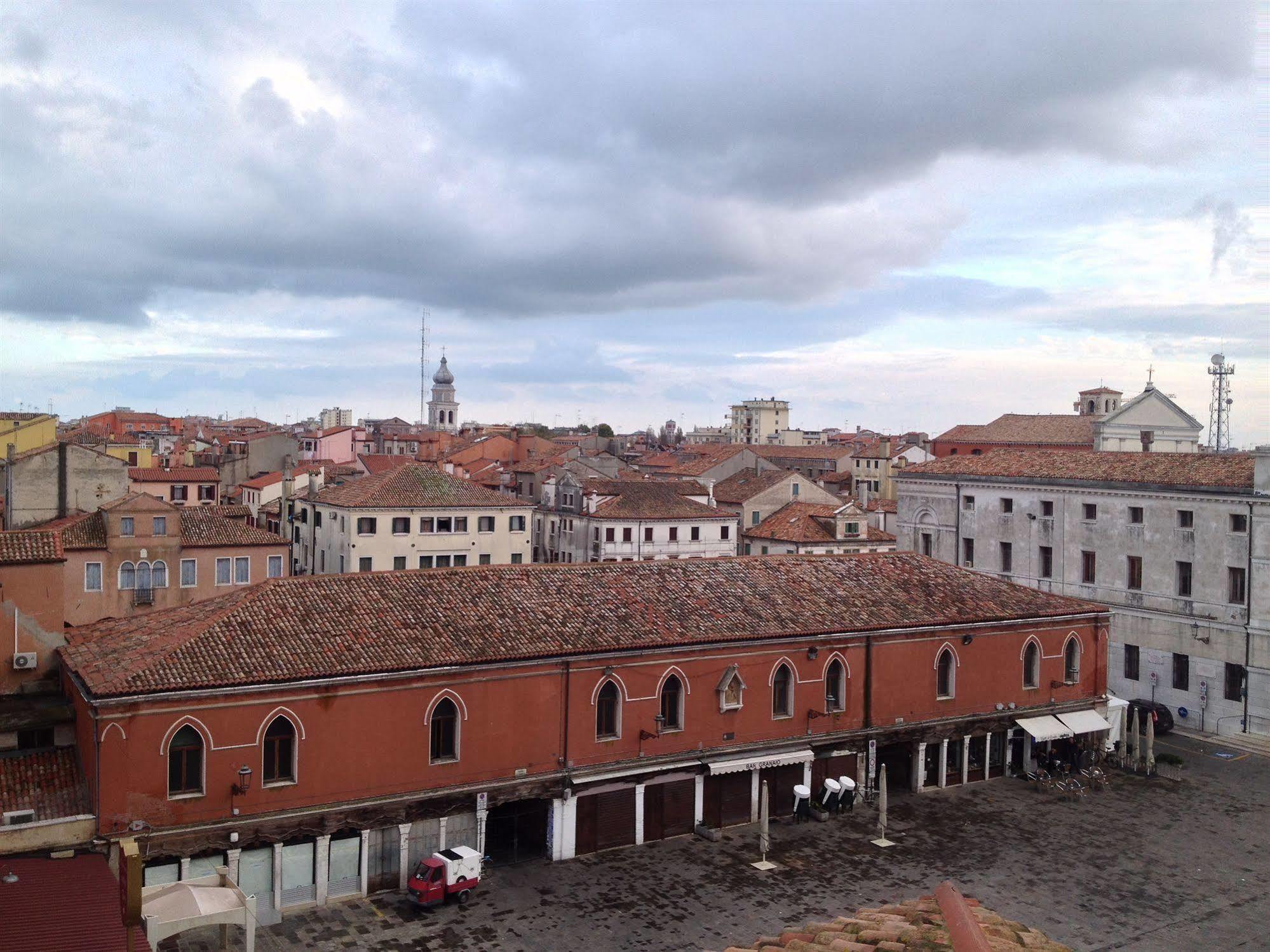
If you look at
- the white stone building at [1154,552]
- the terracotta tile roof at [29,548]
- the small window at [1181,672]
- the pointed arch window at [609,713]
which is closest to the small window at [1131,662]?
the white stone building at [1154,552]

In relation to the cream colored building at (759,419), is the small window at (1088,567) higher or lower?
lower

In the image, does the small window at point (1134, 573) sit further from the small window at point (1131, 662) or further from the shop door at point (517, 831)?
the shop door at point (517, 831)

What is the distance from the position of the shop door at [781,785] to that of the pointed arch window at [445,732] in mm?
8679

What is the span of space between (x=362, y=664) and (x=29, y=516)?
94.3 ft

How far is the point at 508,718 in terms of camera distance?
24875 mm

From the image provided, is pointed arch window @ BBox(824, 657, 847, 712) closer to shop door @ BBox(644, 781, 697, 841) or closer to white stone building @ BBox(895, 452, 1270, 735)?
shop door @ BBox(644, 781, 697, 841)

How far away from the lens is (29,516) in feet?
145

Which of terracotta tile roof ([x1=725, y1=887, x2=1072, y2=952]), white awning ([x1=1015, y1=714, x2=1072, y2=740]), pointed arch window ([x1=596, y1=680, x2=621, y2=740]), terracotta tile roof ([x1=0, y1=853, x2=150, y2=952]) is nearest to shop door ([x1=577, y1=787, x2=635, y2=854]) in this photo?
pointed arch window ([x1=596, y1=680, x2=621, y2=740])

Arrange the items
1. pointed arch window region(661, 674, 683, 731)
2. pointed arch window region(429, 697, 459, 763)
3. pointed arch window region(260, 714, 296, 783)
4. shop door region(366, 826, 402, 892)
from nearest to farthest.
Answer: pointed arch window region(260, 714, 296, 783) < shop door region(366, 826, 402, 892) < pointed arch window region(429, 697, 459, 763) < pointed arch window region(661, 674, 683, 731)

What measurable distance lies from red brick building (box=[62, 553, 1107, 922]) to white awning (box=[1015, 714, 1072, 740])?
36 centimetres

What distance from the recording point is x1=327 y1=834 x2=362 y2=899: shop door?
22.7m

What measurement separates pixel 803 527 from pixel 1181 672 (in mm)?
23992

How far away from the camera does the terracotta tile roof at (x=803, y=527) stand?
59.8 metres

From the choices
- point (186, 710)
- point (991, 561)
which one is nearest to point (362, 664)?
point (186, 710)
